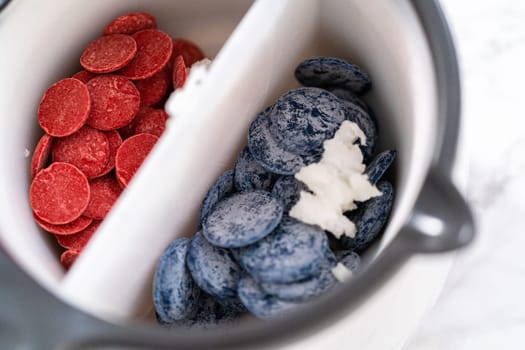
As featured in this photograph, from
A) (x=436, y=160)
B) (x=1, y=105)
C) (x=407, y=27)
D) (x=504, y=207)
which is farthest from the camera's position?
(x=504, y=207)

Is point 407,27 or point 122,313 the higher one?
point 407,27

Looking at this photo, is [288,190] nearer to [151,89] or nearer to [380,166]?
[380,166]

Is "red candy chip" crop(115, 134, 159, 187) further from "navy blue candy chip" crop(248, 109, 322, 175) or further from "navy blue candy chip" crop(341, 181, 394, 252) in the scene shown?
"navy blue candy chip" crop(341, 181, 394, 252)

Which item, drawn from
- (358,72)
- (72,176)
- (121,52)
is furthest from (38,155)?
(358,72)

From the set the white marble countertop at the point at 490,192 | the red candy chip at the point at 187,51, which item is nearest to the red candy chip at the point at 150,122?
the red candy chip at the point at 187,51

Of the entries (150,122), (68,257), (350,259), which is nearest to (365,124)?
(350,259)

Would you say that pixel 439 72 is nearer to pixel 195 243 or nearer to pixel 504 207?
pixel 195 243
